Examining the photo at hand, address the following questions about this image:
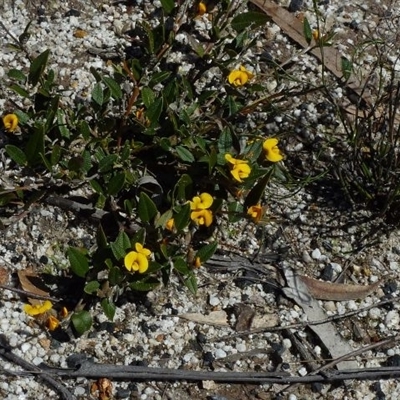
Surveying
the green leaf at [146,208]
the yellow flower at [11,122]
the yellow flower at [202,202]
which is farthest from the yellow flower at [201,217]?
the yellow flower at [11,122]

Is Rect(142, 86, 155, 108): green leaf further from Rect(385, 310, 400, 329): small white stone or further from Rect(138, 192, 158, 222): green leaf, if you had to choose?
Rect(385, 310, 400, 329): small white stone

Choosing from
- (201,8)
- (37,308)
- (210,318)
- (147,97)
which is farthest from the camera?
(201,8)

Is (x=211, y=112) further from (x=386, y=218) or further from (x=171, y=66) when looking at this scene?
(x=386, y=218)


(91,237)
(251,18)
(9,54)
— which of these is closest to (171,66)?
(251,18)

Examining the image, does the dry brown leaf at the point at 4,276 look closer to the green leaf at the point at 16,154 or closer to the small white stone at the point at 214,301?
the green leaf at the point at 16,154

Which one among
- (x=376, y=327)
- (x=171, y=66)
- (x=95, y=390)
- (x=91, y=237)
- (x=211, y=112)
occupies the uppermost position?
(x=171, y=66)

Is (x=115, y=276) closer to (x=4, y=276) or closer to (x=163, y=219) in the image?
(x=163, y=219)

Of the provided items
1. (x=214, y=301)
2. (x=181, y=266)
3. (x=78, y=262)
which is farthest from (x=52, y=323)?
(x=214, y=301)
